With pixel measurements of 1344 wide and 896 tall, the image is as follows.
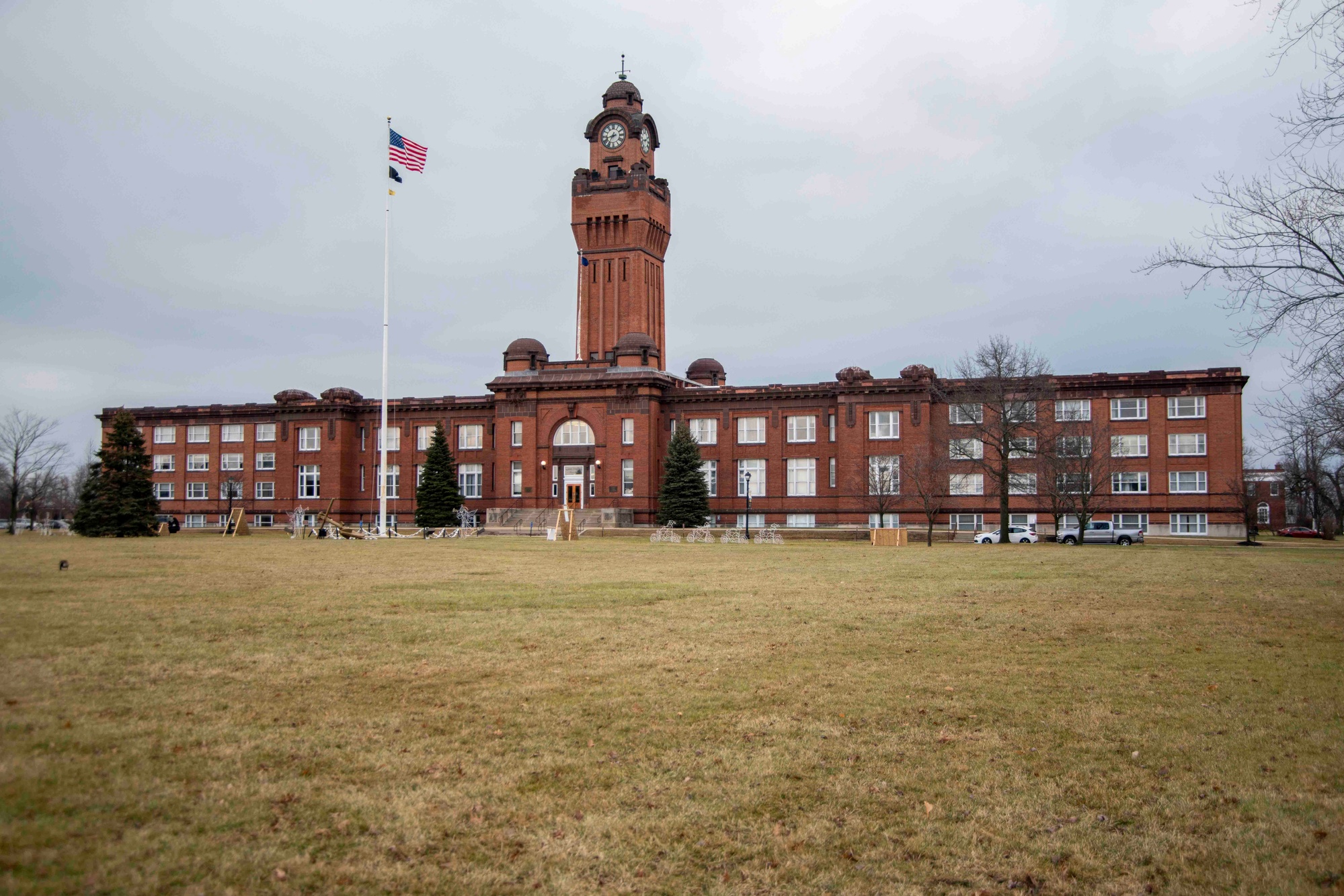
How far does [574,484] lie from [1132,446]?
122 ft

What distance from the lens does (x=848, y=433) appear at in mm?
66438

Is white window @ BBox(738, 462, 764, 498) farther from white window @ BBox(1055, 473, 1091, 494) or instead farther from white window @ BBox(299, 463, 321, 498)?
white window @ BBox(299, 463, 321, 498)

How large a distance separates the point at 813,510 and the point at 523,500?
66.4ft

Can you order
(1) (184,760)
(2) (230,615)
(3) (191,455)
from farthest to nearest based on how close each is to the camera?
(3) (191,455)
(2) (230,615)
(1) (184,760)

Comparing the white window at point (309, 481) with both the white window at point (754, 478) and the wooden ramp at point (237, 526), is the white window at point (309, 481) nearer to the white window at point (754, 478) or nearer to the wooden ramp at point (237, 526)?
the wooden ramp at point (237, 526)

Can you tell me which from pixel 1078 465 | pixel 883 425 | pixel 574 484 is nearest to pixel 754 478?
pixel 883 425

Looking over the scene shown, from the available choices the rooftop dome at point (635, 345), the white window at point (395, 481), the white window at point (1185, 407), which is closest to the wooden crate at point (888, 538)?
the white window at point (1185, 407)

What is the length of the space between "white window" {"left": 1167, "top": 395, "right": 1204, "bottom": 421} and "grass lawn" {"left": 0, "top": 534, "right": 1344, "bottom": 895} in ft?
168

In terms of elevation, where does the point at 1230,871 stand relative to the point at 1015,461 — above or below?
below

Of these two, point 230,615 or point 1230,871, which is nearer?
point 1230,871

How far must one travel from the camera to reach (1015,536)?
58.8m

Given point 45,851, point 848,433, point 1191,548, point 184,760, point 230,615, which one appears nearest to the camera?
point 45,851

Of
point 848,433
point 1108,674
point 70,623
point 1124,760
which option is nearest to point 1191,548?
point 848,433

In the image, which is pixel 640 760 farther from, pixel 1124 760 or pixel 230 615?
pixel 230 615
